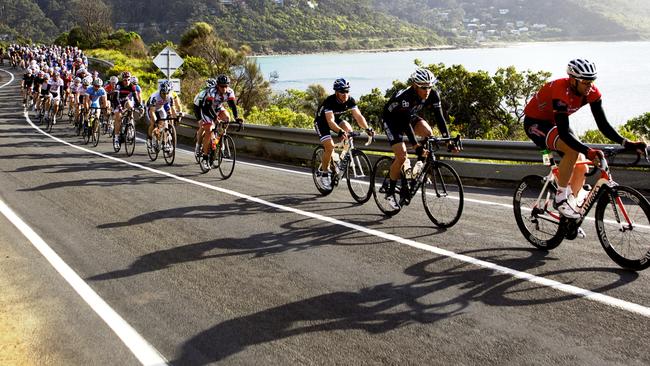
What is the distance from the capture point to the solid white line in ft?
14.9

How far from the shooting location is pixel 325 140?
10.6 meters

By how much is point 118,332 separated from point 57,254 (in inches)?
109

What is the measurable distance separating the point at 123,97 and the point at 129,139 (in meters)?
1.53

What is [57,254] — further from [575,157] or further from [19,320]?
[575,157]

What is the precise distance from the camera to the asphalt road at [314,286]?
14.8ft

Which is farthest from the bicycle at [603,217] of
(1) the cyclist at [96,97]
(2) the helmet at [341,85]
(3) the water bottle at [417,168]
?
(1) the cyclist at [96,97]

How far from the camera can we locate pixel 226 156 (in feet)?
43.9

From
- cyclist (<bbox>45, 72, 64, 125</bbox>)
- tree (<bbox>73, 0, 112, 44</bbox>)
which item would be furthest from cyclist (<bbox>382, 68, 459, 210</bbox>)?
tree (<bbox>73, 0, 112, 44</bbox>)

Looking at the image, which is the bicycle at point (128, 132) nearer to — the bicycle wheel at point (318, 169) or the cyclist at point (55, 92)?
the bicycle wheel at point (318, 169)

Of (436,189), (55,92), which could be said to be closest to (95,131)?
(55,92)

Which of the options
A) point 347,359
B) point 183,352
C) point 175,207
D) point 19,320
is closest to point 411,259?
point 347,359

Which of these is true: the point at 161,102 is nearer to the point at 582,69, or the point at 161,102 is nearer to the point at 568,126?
the point at 568,126

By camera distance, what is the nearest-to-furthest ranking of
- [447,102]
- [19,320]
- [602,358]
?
[602,358], [19,320], [447,102]

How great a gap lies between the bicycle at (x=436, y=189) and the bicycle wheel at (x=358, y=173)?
1144 millimetres
